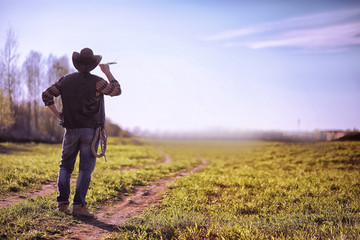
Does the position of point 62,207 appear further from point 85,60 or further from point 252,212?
point 252,212

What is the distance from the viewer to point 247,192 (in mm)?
6809

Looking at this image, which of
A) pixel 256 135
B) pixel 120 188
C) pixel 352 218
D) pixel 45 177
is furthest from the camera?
pixel 256 135

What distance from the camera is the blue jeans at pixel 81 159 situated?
470 centimetres

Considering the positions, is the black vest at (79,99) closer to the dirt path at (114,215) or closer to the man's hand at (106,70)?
the man's hand at (106,70)

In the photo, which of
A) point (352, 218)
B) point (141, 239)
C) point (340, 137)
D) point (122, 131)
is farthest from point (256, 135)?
point (122, 131)

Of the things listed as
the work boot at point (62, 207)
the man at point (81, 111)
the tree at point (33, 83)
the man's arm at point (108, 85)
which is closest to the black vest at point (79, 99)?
the man at point (81, 111)

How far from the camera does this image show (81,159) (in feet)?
15.6

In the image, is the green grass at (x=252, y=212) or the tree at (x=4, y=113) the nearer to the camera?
the green grass at (x=252, y=212)

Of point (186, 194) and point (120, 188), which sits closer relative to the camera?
point (186, 194)

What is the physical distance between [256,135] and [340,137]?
18570 mm

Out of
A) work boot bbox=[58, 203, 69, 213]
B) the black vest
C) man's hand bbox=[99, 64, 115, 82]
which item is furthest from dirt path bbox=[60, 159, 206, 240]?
man's hand bbox=[99, 64, 115, 82]

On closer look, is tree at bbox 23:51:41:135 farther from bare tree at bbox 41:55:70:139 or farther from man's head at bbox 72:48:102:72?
man's head at bbox 72:48:102:72

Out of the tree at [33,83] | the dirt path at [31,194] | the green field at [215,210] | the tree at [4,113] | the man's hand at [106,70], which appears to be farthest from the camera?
the tree at [33,83]

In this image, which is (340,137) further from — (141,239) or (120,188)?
(141,239)
